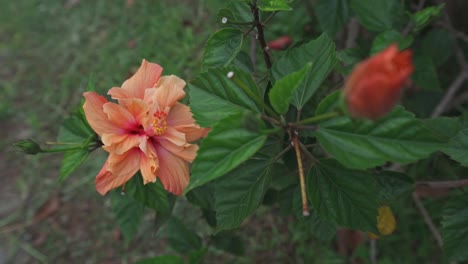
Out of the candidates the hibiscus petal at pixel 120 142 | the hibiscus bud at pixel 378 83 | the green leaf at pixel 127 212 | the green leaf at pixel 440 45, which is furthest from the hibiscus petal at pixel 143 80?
the green leaf at pixel 440 45

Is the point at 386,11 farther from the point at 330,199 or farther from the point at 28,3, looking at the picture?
the point at 28,3

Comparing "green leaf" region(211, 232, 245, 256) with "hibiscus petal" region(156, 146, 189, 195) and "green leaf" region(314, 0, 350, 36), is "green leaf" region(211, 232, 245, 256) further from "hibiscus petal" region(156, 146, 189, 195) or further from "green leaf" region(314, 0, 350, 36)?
"green leaf" region(314, 0, 350, 36)

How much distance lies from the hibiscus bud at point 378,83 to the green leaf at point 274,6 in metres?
0.38

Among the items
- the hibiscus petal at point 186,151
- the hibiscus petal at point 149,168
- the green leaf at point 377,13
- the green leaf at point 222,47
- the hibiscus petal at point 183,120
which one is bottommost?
the hibiscus petal at point 149,168

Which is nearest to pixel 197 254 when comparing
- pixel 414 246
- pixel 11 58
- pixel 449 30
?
pixel 414 246

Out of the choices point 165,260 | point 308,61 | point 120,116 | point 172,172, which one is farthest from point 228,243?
point 308,61

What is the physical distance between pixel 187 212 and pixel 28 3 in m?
2.42

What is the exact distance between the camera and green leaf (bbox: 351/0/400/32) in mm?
1360

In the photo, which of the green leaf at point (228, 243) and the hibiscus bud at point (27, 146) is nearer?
the hibiscus bud at point (27, 146)

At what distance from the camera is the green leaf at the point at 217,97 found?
0.90 metres

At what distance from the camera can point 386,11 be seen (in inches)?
53.7

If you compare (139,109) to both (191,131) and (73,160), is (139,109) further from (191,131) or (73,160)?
(73,160)

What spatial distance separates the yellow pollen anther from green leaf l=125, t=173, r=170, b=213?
19 centimetres

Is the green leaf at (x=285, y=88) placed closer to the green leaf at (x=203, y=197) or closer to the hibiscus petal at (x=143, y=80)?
the hibiscus petal at (x=143, y=80)
